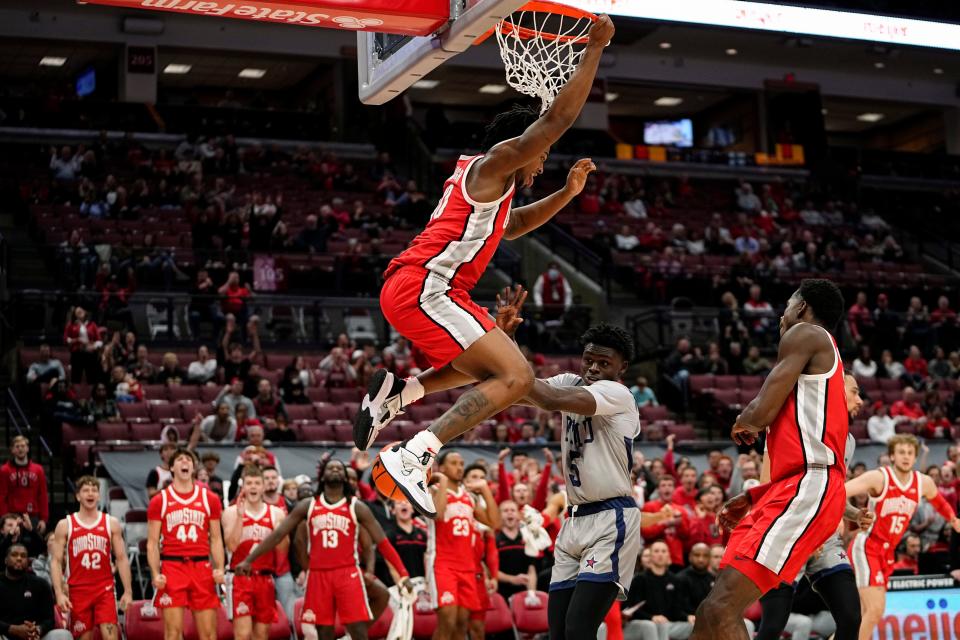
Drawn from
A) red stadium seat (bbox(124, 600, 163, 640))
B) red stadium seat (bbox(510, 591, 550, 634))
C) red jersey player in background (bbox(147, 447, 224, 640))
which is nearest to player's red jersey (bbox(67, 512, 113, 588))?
red jersey player in background (bbox(147, 447, 224, 640))

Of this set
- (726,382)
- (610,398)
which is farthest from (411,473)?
(726,382)

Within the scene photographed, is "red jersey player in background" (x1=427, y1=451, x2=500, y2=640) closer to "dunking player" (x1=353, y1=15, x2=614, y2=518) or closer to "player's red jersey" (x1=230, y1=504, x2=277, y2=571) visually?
"player's red jersey" (x1=230, y1=504, x2=277, y2=571)

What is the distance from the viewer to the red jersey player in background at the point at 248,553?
11656 millimetres

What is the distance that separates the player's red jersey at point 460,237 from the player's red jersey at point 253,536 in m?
6.34

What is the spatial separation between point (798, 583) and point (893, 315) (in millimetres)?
11994

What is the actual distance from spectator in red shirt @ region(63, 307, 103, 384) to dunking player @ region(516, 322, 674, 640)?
10.5 m

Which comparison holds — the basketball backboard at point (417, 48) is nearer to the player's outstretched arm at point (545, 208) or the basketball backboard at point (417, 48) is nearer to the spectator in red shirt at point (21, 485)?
the player's outstretched arm at point (545, 208)

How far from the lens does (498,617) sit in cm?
1294

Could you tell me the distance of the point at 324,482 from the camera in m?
11.8

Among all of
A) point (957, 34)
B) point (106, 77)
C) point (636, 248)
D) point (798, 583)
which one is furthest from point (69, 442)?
point (957, 34)

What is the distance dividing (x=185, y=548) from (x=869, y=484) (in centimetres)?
594

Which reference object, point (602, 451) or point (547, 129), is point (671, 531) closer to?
point (602, 451)

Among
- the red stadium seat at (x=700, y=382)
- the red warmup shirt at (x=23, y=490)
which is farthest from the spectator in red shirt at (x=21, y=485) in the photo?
the red stadium seat at (x=700, y=382)

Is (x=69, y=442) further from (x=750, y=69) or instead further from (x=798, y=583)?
(x=750, y=69)
